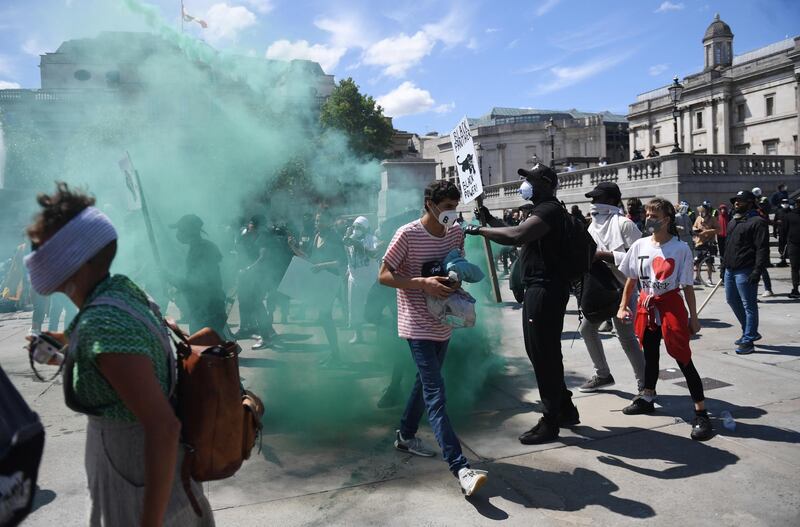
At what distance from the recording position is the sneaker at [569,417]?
4.55m

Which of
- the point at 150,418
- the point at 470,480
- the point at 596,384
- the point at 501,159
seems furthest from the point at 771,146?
the point at 150,418

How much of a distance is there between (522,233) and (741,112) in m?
53.6

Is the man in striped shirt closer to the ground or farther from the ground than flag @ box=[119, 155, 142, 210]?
closer to the ground

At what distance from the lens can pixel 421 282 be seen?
11.7ft

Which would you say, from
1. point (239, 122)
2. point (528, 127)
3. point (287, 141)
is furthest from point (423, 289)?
point (528, 127)

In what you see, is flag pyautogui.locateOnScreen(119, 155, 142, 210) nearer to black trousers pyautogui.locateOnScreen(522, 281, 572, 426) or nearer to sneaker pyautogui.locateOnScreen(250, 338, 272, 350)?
sneaker pyautogui.locateOnScreen(250, 338, 272, 350)

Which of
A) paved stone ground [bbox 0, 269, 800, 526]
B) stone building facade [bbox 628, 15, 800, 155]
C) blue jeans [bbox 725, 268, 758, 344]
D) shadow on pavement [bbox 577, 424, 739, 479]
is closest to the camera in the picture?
paved stone ground [bbox 0, 269, 800, 526]

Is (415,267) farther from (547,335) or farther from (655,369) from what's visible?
(655,369)

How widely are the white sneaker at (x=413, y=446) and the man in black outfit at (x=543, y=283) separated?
0.71 metres

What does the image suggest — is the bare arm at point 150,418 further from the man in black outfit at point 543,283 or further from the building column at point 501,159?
the building column at point 501,159

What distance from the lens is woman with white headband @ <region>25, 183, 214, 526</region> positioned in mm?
1529

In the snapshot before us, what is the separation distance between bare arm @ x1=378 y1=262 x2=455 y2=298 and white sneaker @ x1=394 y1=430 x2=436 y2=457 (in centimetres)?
115

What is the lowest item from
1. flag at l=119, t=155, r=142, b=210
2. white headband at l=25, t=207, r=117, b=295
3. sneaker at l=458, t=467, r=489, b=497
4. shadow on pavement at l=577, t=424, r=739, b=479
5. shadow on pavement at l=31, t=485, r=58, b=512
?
shadow on pavement at l=577, t=424, r=739, b=479

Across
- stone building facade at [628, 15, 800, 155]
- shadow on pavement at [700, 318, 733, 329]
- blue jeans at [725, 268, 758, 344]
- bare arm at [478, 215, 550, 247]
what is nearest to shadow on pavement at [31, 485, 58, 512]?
bare arm at [478, 215, 550, 247]
